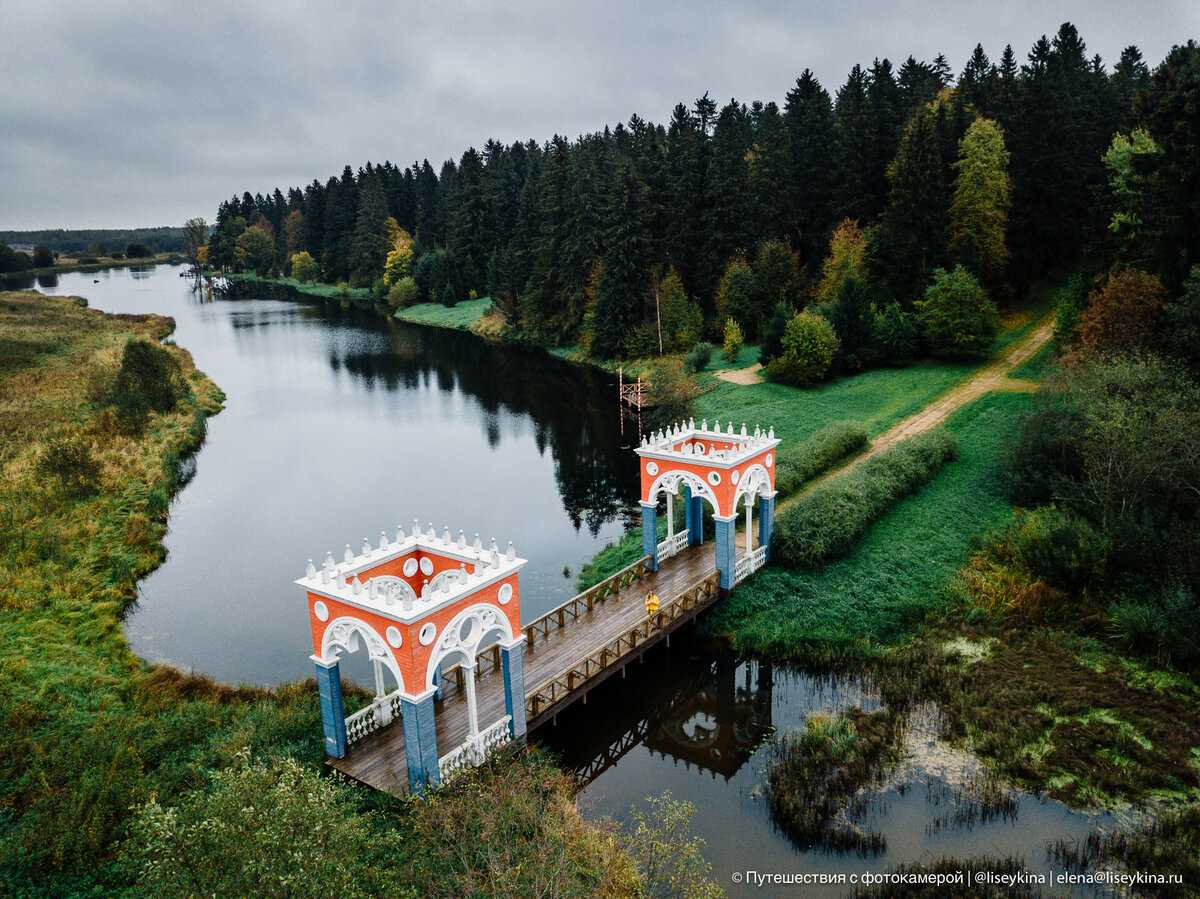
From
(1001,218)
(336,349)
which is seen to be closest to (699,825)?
(1001,218)

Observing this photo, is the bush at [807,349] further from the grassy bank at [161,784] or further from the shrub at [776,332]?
the grassy bank at [161,784]

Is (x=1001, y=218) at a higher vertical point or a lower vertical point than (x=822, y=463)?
higher

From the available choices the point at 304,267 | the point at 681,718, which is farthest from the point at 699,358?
the point at 304,267

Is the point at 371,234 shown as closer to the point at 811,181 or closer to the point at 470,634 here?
the point at 811,181

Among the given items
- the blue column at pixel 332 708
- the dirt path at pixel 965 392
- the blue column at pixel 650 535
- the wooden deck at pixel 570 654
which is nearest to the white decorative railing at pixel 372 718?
the wooden deck at pixel 570 654

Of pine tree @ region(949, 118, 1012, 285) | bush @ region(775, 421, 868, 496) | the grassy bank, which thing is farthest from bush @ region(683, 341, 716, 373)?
the grassy bank

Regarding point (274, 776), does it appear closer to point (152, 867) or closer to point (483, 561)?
point (152, 867)

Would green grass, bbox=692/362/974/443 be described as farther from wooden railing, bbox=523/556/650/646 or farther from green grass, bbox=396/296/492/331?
green grass, bbox=396/296/492/331
